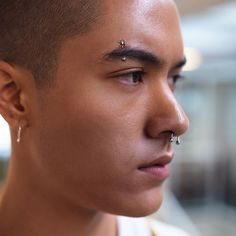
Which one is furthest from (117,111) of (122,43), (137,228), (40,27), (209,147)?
(209,147)

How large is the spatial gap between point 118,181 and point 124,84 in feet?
0.59

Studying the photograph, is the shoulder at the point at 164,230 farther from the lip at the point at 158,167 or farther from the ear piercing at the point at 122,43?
the ear piercing at the point at 122,43

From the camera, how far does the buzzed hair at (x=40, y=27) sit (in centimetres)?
81

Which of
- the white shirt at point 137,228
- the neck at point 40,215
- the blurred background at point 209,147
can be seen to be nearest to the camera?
the neck at point 40,215

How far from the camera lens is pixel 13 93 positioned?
857mm

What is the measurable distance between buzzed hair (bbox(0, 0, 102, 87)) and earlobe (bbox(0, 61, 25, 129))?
0.07ft

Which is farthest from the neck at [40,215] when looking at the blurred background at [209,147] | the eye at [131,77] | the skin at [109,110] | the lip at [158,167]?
the blurred background at [209,147]

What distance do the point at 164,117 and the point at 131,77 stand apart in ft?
0.32

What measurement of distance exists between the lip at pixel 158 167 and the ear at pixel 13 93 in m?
0.26

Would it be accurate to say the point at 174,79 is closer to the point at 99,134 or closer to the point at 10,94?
the point at 99,134

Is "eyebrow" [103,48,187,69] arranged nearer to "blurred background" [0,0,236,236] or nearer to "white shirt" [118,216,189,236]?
"white shirt" [118,216,189,236]

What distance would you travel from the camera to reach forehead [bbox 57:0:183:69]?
787mm

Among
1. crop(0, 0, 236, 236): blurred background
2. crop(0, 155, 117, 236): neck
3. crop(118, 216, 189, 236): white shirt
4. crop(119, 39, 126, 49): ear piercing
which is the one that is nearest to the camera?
crop(119, 39, 126, 49): ear piercing

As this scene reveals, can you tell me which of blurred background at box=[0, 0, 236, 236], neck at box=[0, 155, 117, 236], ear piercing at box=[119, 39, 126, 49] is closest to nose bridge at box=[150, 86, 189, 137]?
ear piercing at box=[119, 39, 126, 49]
